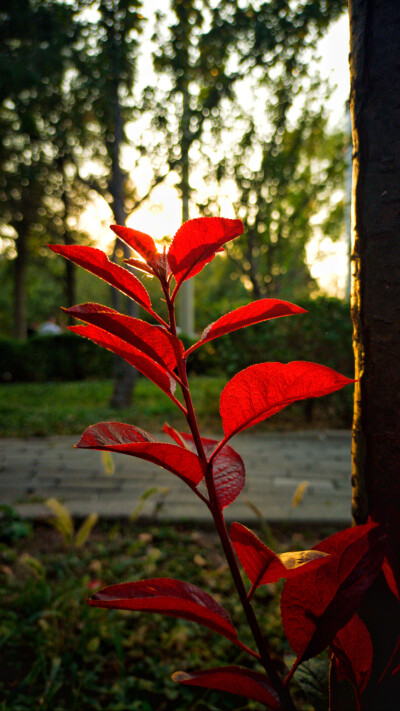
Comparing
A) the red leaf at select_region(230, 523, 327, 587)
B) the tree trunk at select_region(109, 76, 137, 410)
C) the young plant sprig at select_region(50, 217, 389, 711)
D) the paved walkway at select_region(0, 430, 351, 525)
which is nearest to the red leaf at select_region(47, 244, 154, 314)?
the young plant sprig at select_region(50, 217, 389, 711)

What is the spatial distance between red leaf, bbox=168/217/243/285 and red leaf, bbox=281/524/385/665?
1.40ft

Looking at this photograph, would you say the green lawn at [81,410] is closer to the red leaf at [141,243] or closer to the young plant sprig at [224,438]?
the young plant sprig at [224,438]

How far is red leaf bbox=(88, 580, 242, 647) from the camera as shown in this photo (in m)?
0.61

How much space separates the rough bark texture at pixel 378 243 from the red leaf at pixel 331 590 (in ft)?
0.54

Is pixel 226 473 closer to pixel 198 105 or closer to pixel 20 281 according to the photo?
pixel 198 105

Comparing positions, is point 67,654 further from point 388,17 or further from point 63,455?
point 63,455

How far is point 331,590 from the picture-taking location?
2.17 feet

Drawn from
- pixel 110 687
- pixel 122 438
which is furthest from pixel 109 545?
pixel 122 438

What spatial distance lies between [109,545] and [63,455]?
237 centimetres

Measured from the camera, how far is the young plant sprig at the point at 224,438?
605mm

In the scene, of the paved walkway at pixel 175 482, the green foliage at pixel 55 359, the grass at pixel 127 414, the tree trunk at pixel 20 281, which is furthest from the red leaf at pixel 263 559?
the tree trunk at pixel 20 281

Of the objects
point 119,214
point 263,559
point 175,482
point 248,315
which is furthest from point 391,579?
point 119,214

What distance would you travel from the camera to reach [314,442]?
→ 535 centimetres

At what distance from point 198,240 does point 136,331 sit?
0.14 m
